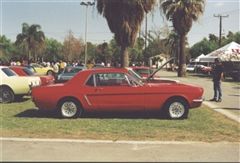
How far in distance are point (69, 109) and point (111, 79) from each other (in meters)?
1.44

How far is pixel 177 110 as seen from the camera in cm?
1371

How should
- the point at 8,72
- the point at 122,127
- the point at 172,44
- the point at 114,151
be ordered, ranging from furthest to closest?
the point at 172,44 < the point at 8,72 < the point at 122,127 < the point at 114,151

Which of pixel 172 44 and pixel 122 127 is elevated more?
pixel 172 44

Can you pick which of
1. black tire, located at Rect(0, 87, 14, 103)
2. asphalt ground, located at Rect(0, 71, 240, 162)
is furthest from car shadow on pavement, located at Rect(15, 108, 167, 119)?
black tire, located at Rect(0, 87, 14, 103)

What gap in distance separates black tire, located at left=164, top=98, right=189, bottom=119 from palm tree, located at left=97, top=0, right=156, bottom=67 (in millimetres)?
8378

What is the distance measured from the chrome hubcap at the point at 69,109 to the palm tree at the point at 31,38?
78.3m

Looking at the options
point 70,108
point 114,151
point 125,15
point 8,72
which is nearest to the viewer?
point 114,151

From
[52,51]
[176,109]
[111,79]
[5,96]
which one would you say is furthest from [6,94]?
[52,51]

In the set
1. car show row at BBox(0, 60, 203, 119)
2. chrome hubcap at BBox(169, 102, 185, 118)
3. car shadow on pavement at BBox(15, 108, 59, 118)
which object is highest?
car show row at BBox(0, 60, 203, 119)

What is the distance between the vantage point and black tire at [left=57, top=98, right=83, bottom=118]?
13.7 m

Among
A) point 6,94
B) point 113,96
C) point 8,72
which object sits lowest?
point 6,94

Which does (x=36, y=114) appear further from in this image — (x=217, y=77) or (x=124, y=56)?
(x=124, y=56)

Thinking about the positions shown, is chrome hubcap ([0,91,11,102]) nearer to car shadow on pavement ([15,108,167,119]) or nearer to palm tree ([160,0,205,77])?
car shadow on pavement ([15,108,167,119])

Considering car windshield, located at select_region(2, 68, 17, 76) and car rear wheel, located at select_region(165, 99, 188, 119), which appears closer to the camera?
car rear wheel, located at select_region(165, 99, 188, 119)
